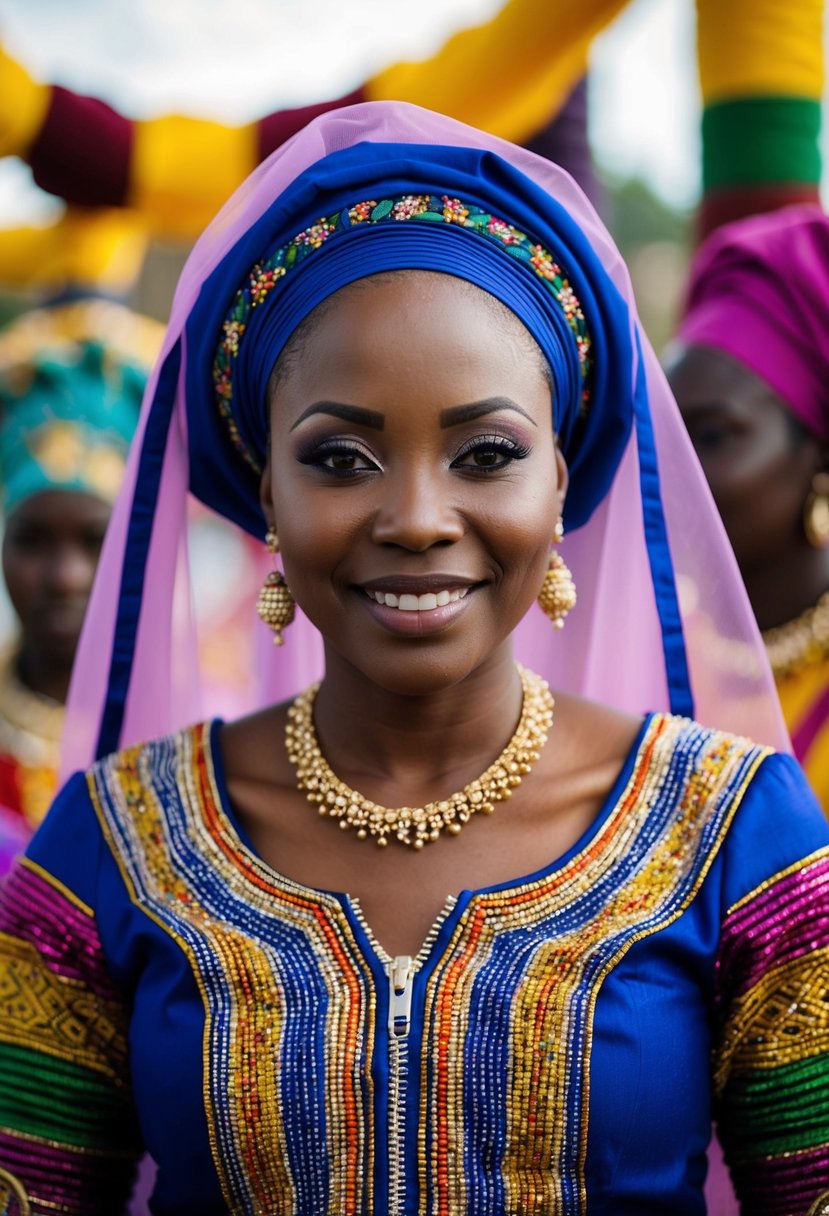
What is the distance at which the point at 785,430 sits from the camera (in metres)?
3.57

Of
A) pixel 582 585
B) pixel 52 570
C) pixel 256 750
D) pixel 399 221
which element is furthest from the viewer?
pixel 52 570

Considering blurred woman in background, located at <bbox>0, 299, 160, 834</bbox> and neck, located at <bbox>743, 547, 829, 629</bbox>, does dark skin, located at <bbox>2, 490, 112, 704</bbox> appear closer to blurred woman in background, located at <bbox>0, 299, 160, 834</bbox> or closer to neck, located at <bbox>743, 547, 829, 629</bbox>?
blurred woman in background, located at <bbox>0, 299, 160, 834</bbox>

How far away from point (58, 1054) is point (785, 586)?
210cm

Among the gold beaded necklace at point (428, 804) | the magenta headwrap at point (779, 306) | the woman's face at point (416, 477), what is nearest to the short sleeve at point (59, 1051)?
the gold beaded necklace at point (428, 804)

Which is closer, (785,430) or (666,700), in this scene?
(666,700)

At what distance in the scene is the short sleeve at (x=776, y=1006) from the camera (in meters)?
2.00

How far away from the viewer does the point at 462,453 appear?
203 cm

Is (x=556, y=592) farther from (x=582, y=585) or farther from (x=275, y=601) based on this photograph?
(x=275, y=601)

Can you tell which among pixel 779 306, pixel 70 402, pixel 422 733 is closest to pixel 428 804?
pixel 422 733

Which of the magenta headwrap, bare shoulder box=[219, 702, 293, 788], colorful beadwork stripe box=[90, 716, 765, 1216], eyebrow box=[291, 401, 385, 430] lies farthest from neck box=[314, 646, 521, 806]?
the magenta headwrap

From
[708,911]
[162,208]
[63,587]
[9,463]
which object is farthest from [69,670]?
[708,911]

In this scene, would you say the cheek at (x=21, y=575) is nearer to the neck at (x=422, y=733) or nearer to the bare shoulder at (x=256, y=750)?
the bare shoulder at (x=256, y=750)

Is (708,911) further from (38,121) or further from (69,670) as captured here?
(69,670)

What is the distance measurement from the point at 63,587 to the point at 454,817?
243 cm
